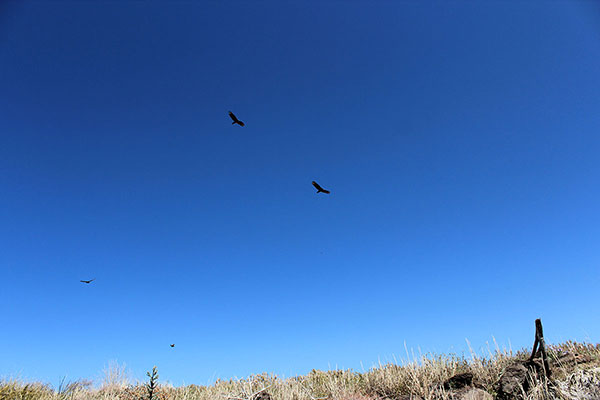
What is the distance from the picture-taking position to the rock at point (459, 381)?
9.28 metres

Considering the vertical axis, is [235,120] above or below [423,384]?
above

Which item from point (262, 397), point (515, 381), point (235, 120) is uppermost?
point (235, 120)

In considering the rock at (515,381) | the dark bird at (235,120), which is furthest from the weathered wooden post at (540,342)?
the dark bird at (235,120)

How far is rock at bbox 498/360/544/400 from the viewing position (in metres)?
8.39

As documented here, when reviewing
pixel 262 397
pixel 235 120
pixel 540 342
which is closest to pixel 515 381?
pixel 540 342

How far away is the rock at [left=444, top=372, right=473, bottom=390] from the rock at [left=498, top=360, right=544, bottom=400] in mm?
794

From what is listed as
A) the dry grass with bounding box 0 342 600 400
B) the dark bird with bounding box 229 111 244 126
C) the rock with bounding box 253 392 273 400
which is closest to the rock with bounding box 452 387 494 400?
the dry grass with bounding box 0 342 600 400

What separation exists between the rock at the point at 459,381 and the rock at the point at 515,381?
0.79m

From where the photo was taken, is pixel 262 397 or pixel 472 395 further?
pixel 262 397

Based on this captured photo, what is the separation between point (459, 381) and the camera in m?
9.32

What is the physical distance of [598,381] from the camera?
744 centimetres

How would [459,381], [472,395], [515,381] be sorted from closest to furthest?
1. [472,395]
2. [515,381]
3. [459,381]

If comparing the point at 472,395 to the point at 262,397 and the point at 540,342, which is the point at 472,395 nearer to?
the point at 540,342

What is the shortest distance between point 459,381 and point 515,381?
1409 mm
